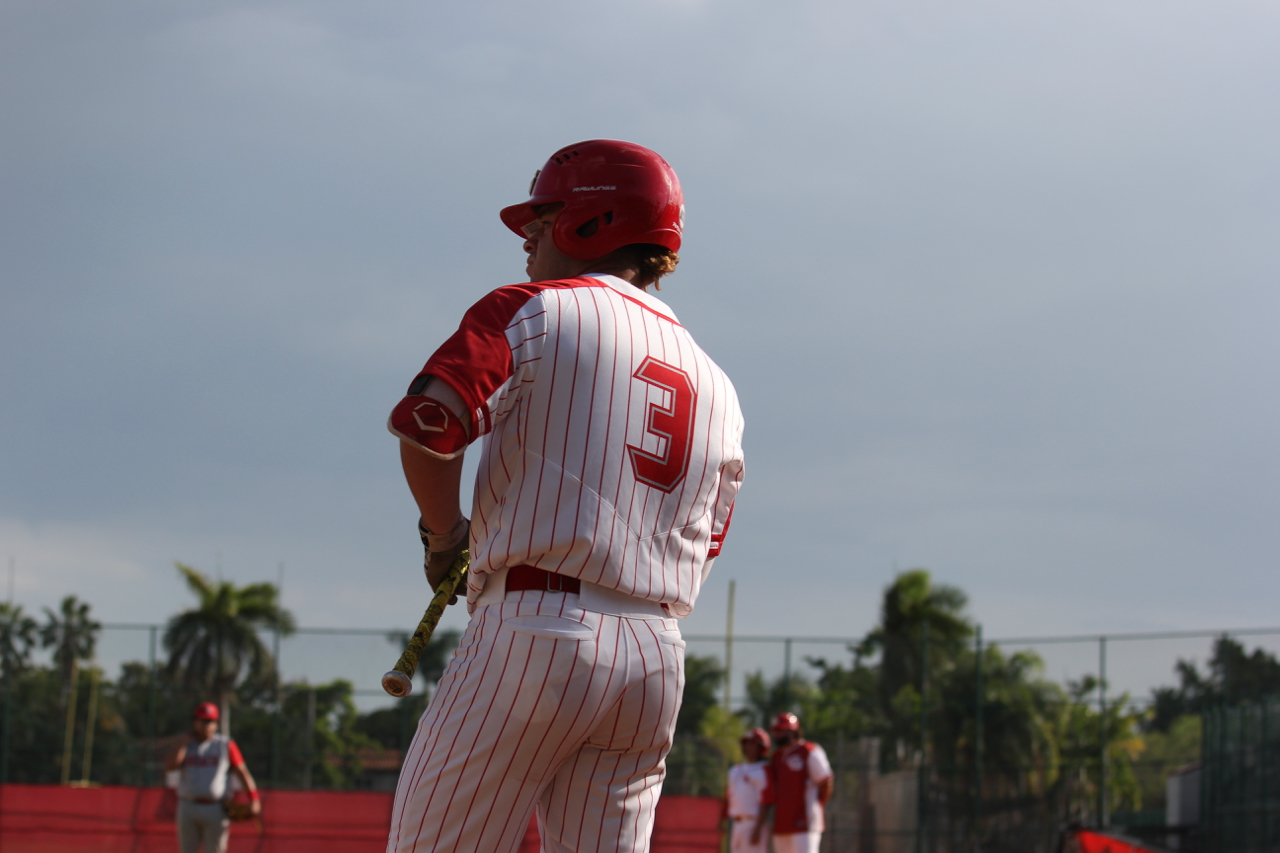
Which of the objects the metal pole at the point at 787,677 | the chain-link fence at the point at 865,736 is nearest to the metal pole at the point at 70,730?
the chain-link fence at the point at 865,736

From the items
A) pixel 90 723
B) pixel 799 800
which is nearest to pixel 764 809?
pixel 799 800

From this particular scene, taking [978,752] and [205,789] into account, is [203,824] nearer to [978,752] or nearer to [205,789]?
[205,789]

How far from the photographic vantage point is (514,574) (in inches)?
89.3

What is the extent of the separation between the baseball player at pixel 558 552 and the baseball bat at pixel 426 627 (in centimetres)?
6

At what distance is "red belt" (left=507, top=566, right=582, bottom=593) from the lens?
223cm

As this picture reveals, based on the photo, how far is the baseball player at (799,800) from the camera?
11.5 m

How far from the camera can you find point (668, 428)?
7.75 feet

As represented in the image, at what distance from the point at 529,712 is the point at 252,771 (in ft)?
61.4

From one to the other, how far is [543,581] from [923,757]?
18.5m

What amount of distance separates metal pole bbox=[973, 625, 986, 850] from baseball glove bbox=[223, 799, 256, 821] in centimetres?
1113

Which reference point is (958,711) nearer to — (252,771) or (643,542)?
(252,771)

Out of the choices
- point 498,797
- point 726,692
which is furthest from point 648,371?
point 726,692

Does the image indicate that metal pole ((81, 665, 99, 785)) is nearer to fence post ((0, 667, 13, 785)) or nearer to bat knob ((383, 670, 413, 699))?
fence post ((0, 667, 13, 785))

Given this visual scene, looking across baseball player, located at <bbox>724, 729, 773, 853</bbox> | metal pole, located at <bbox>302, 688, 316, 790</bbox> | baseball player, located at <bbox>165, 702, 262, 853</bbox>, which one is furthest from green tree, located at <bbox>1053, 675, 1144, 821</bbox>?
baseball player, located at <bbox>165, 702, 262, 853</bbox>
